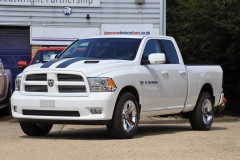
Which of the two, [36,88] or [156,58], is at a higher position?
[156,58]

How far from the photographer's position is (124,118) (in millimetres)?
11672


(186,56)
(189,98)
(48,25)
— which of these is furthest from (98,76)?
(186,56)

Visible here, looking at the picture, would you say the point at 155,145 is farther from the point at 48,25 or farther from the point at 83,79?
the point at 48,25

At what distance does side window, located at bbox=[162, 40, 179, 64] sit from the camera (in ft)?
44.8

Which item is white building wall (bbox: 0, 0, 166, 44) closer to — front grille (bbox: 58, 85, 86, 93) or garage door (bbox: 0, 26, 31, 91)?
garage door (bbox: 0, 26, 31, 91)

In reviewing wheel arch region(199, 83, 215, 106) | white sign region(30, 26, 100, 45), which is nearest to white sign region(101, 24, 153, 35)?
white sign region(30, 26, 100, 45)

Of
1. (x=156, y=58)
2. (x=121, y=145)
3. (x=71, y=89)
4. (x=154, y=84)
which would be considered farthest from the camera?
(x=154, y=84)

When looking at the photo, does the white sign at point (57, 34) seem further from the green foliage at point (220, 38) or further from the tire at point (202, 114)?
the tire at point (202, 114)

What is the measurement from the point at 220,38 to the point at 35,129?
18812mm

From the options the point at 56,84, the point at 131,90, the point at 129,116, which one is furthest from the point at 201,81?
the point at 56,84

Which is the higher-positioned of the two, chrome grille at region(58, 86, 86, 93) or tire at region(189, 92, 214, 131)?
chrome grille at region(58, 86, 86, 93)

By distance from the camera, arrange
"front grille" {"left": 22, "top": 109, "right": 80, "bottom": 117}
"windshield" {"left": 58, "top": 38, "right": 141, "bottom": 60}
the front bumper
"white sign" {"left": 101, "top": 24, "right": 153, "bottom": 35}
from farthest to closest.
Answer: "white sign" {"left": 101, "top": 24, "right": 153, "bottom": 35}, "windshield" {"left": 58, "top": 38, "right": 141, "bottom": 60}, "front grille" {"left": 22, "top": 109, "right": 80, "bottom": 117}, the front bumper

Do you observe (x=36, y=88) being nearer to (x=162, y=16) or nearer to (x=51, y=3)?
(x=51, y=3)

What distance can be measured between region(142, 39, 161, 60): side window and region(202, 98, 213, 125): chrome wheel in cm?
173
